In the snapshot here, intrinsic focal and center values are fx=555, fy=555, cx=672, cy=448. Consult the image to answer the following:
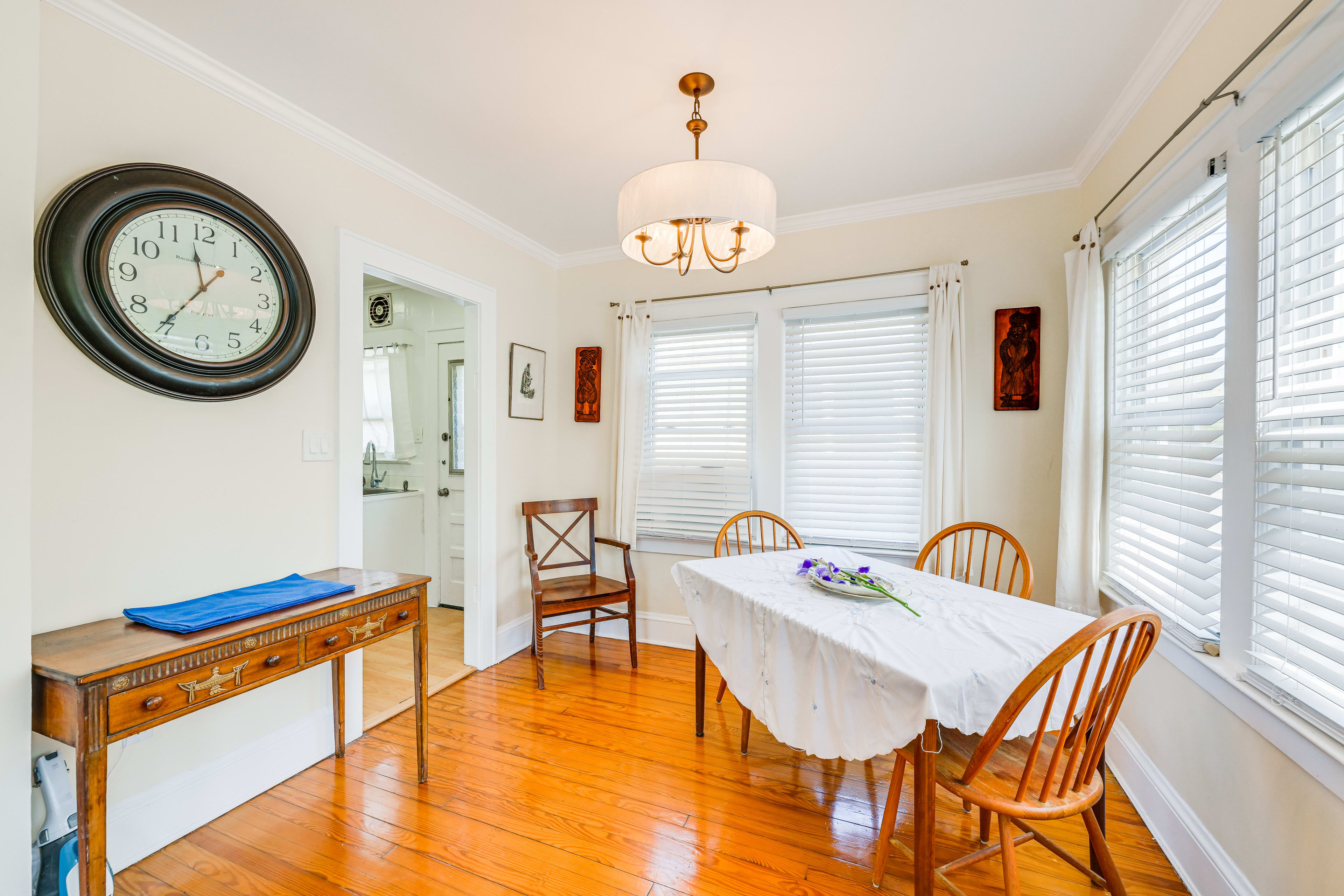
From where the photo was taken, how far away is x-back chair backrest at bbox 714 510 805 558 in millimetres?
2975

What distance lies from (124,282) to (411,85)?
1179 millimetres

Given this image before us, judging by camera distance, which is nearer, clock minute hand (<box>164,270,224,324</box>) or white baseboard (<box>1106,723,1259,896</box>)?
white baseboard (<box>1106,723,1259,896</box>)

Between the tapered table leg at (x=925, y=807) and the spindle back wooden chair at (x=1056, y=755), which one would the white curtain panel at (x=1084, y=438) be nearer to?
the spindle back wooden chair at (x=1056, y=755)

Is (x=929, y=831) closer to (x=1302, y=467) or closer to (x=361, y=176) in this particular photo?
(x=1302, y=467)

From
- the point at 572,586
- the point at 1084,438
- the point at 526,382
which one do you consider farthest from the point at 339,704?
the point at 1084,438

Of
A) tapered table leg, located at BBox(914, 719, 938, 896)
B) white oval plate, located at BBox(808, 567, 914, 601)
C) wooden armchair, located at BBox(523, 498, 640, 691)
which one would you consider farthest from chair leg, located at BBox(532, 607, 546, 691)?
tapered table leg, located at BBox(914, 719, 938, 896)

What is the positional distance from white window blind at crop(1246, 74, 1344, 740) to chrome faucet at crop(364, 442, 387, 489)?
509cm

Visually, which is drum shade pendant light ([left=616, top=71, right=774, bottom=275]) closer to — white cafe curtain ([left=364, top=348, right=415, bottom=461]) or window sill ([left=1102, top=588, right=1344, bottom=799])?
window sill ([left=1102, top=588, right=1344, bottom=799])

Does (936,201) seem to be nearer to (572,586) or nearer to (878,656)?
(878,656)

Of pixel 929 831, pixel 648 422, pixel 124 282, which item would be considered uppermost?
pixel 124 282

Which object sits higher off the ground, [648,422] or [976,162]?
[976,162]

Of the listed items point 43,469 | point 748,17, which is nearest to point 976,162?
point 748,17

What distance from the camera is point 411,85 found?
6.89 feet

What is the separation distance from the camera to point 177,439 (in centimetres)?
191
